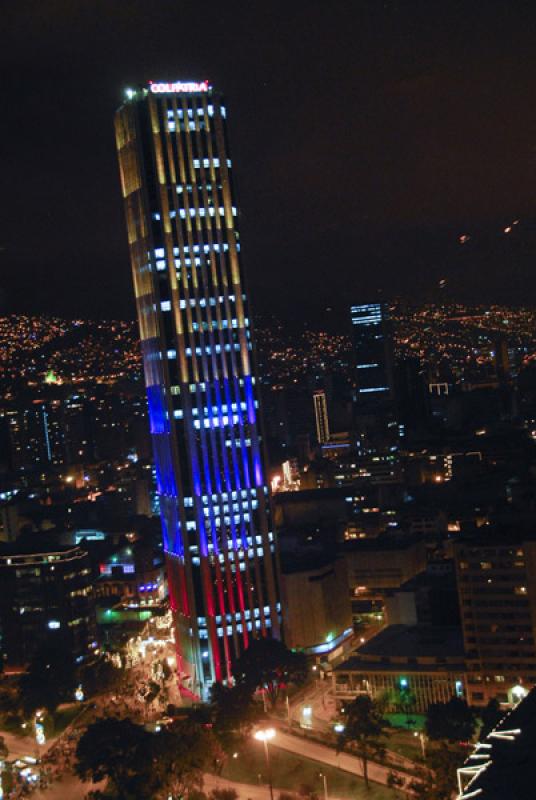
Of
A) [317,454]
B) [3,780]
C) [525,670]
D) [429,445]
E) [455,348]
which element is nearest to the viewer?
[3,780]

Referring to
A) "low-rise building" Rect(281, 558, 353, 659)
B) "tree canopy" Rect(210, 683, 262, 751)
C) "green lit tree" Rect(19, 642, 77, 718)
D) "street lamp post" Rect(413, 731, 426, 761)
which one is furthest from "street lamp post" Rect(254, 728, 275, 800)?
"low-rise building" Rect(281, 558, 353, 659)

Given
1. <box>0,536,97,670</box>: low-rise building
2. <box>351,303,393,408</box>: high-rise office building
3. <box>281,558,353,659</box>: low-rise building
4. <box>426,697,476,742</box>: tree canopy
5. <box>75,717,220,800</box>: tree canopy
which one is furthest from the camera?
<box>351,303,393,408</box>: high-rise office building

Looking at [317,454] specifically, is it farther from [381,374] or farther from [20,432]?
[20,432]

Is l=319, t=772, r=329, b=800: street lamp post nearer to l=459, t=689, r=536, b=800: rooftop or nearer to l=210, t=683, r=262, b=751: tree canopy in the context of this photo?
l=210, t=683, r=262, b=751: tree canopy

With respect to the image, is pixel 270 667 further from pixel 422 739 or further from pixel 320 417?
pixel 320 417

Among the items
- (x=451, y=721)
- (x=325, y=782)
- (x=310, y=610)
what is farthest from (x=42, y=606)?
(x=451, y=721)

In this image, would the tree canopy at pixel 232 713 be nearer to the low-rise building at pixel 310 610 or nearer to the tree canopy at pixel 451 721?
the tree canopy at pixel 451 721

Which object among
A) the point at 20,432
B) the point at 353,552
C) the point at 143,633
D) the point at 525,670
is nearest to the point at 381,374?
the point at 20,432

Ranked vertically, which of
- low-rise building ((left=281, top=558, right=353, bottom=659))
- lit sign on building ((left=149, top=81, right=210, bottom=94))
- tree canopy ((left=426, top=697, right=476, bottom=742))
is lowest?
tree canopy ((left=426, top=697, right=476, bottom=742))
